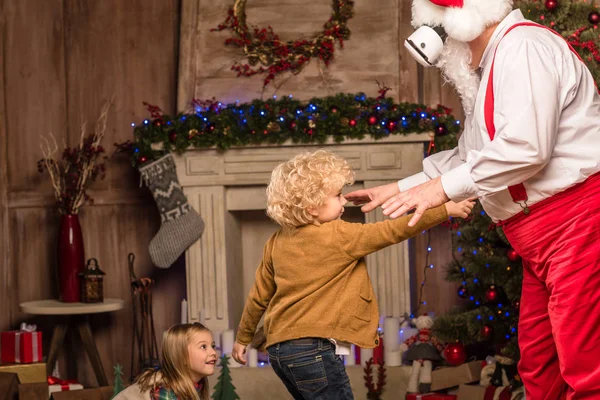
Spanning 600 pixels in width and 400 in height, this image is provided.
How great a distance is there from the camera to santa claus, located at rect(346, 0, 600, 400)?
2.10 meters

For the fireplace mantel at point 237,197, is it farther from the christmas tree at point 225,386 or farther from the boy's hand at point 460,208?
the boy's hand at point 460,208

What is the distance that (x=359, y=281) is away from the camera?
2.93 m

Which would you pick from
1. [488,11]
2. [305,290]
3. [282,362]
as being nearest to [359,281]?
[305,290]

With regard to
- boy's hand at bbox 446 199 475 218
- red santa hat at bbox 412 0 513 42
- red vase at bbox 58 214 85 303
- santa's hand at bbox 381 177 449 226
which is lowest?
red vase at bbox 58 214 85 303

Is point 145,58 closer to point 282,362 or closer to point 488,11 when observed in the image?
point 282,362

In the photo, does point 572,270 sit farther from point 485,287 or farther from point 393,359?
point 393,359

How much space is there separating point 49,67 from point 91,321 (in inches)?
67.4

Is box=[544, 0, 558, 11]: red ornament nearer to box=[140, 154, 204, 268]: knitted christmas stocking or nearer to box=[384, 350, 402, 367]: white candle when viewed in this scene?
box=[384, 350, 402, 367]: white candle

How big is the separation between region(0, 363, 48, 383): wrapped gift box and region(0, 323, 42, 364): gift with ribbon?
0.05 m

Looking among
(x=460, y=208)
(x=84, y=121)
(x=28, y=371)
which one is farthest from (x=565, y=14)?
(x=28, y=371)

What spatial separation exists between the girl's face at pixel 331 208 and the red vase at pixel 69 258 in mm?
2730

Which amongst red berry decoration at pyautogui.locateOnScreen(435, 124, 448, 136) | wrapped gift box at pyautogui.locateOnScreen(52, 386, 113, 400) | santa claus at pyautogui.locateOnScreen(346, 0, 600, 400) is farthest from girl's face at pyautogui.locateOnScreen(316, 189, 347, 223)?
red berry decoration at pyautogui.locateOnScreen(435, 124, 448, 136)

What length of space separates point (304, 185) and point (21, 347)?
2.65 m

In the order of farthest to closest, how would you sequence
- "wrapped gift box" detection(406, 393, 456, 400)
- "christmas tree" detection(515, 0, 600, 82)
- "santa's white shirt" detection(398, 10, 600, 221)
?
"wrapped gift box" detection(406, 393, 456, 400), "christmas tree" detection(515, 0, 600, 82), "santa's white shirt" detection(398, 10, 600, 221)
